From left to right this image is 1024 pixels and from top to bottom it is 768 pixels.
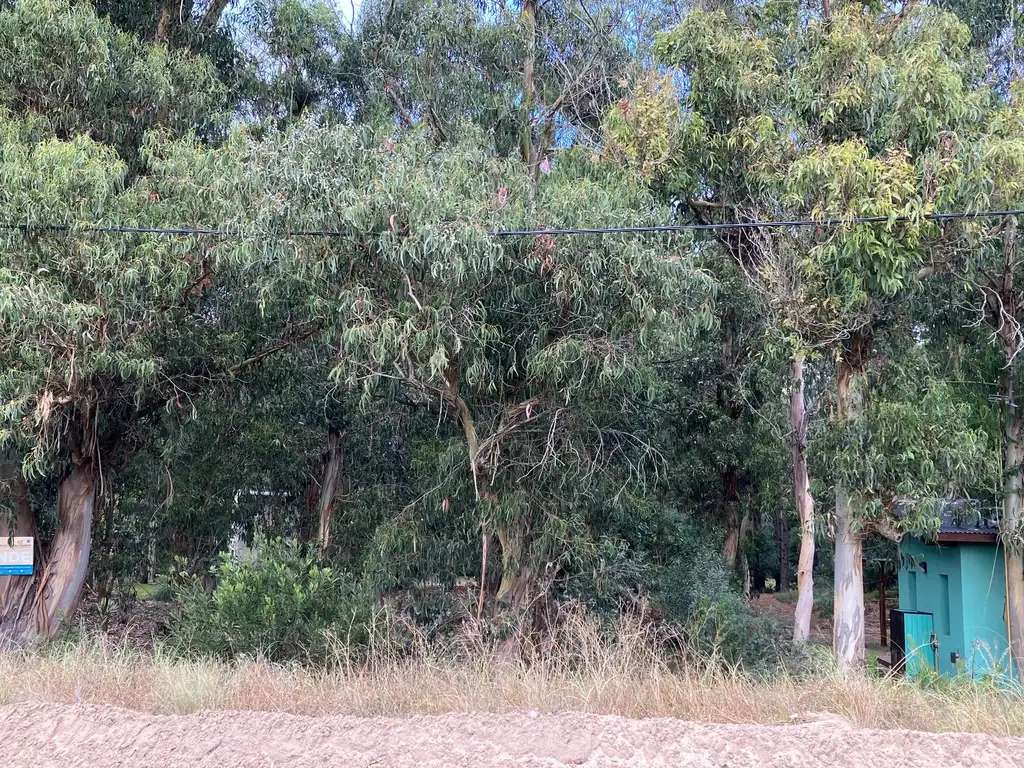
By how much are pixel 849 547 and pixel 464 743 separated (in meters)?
6.65

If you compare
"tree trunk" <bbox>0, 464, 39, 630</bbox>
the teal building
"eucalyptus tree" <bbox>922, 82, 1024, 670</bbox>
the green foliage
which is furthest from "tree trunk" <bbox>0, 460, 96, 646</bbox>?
the teal building

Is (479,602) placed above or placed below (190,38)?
below

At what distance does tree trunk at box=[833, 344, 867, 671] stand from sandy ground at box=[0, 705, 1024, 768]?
15.1 feet

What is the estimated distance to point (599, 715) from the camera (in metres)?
6.46

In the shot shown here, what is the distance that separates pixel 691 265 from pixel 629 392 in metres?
2.01

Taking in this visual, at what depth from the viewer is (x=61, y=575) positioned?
13.2 meters

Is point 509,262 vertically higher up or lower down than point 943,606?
higher up

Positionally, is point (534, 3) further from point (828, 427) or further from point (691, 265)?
point (828, 427)

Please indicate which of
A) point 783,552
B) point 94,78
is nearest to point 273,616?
point 94,78

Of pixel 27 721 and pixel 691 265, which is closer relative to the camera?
pixel 27 721

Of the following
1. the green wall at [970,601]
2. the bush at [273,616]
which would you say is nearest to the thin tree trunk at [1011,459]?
the green wall at [970,601]

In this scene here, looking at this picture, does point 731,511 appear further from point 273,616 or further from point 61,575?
point 61,575

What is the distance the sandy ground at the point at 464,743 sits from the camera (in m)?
5.76

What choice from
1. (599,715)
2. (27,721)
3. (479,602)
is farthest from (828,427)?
(27,721)
